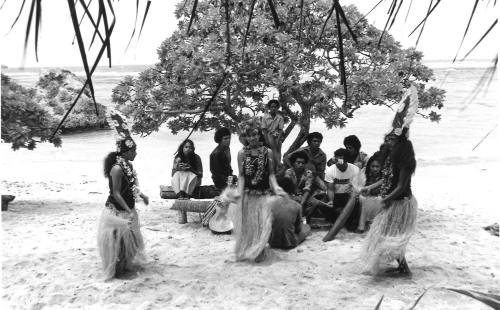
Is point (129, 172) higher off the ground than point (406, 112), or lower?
lower

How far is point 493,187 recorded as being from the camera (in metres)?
10.5

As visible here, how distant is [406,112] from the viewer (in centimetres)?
469

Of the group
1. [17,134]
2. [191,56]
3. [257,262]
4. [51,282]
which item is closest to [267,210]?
[257,262]

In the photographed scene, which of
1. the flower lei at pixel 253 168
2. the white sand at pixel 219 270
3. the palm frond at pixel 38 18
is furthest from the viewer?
the flower lei at pixel 253 168

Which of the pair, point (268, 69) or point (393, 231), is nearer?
point (393, 231)

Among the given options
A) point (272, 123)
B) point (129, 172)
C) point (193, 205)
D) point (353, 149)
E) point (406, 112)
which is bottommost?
point (193, 205)

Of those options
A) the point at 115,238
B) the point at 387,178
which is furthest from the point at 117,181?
the point at 387,178

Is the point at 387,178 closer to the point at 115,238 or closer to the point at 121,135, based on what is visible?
the point at 121,135

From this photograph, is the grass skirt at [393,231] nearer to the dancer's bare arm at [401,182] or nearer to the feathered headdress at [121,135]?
the dancer's bare arm at [401,182]

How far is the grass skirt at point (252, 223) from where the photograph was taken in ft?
17.4

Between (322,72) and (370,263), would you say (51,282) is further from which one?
(322,72)

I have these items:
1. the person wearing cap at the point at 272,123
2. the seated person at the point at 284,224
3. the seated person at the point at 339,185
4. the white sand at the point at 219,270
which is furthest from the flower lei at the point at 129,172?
the seated person at the point at 339,185

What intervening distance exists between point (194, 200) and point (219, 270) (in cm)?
180

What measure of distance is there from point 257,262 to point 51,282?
74.5 inches
